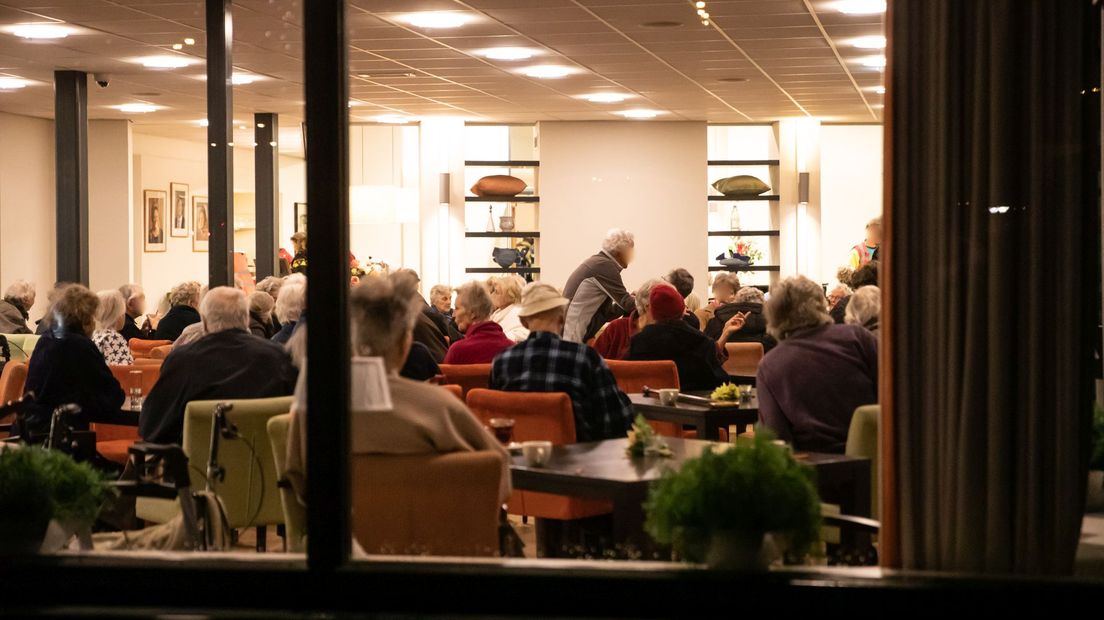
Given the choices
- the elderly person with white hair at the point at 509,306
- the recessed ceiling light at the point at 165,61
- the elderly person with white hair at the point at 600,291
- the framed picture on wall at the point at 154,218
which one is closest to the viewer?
the elderly person with white hair at the point at 509,306

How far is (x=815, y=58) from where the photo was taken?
1155 cm

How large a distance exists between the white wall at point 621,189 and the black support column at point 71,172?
17.0ft

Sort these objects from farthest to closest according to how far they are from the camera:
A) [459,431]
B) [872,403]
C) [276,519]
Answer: [276,519] < [872,403] < [459,431]

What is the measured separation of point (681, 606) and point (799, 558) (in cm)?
31

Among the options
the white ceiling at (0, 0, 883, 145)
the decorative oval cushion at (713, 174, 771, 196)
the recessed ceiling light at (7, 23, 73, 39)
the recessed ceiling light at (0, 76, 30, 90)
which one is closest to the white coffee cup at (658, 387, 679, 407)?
the white ceiling at (0, 0, 883, 145)

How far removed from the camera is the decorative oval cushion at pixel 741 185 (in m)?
16.4

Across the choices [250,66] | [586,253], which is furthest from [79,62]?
[586,253]

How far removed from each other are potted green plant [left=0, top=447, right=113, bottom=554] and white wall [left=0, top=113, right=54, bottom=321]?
12261 millimetres

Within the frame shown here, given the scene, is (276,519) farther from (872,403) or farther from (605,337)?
(605,337)

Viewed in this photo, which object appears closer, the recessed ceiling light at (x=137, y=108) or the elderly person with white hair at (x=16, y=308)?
the elderly person with white hair at (x=16, y=308)

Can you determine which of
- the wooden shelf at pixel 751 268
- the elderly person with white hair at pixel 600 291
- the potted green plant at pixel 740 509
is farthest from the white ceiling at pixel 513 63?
the potted green plant at pixel 740 509

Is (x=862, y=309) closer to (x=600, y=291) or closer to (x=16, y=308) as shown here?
(x=600, y=291)

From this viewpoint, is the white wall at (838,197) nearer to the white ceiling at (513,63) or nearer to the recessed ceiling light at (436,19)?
the white ceiling at (513,63)

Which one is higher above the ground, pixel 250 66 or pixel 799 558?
pixel 250 66
